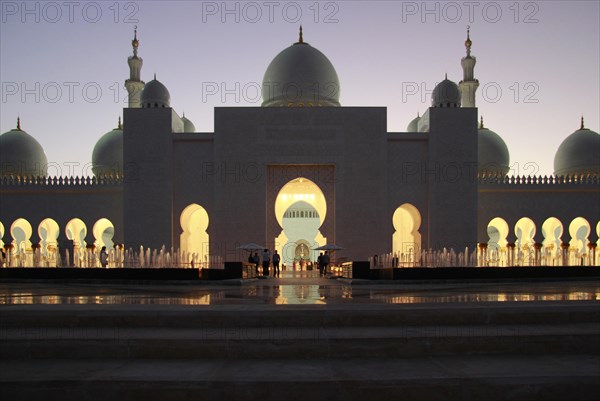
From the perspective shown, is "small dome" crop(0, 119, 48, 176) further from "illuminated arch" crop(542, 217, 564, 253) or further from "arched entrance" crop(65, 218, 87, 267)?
"illuminated arch" crop(542, 217, 564, 253)

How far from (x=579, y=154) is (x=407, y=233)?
727 cm

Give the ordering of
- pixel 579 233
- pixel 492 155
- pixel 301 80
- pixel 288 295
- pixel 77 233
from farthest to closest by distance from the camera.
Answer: pixel 579 233 < pixel 77 233 < pixel 492 155 < pixel 301 80 < pixel 288 295

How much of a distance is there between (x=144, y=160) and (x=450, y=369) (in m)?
16.8

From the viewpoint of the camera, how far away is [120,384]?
105 inches

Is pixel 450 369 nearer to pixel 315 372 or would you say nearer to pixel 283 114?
pixel 315 372

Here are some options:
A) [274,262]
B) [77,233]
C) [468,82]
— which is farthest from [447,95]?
[77,233]

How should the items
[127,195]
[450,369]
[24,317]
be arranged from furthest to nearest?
[127,195]
[24,317]
[450,369]

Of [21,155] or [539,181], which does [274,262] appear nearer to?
[539,181]

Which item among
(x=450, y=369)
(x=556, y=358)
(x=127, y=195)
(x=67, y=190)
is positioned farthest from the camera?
(x=67, y=190)

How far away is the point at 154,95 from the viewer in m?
19.8

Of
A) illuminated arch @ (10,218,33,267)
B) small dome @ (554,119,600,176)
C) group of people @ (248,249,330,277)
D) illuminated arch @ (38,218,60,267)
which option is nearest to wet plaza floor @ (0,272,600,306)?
group of people @ (248,249,330,277)

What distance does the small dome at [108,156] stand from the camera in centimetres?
2306

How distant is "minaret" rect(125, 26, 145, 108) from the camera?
2283 centimetres

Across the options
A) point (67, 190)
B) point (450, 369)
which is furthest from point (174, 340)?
point (67, 190)
